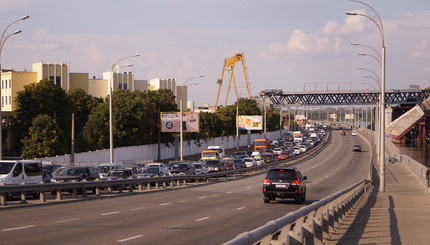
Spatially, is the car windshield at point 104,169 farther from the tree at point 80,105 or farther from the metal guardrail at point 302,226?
the tree at point 80,105

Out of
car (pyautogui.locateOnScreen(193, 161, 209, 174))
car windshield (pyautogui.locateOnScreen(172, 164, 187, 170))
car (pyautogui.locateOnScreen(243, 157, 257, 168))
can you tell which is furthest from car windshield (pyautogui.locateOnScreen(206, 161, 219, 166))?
car (pyautogui.locateOnScreen(243, 157, 257, 168))

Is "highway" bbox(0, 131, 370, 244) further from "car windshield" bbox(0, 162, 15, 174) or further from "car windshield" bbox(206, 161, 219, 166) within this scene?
"car windshield" bbox(206, 161, 219, 166)

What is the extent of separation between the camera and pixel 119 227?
19.1 metres

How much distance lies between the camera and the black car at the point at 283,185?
3047cm

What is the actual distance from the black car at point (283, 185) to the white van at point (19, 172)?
1194 centimetres

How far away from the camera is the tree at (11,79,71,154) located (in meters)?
77.7

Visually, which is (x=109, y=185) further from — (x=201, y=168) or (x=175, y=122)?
(x=175, y=122)

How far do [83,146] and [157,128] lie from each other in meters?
18.1

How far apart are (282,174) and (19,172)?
13037 mm

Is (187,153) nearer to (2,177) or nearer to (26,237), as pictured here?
(2,177)

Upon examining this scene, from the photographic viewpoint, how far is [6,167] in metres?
31.7

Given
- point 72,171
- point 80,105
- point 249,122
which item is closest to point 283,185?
point 72,171

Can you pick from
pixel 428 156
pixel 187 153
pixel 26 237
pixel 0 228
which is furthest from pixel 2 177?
pixel 428 156

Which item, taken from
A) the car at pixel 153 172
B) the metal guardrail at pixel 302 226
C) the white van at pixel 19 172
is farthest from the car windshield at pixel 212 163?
the metal guardrail at pixel 302 226
